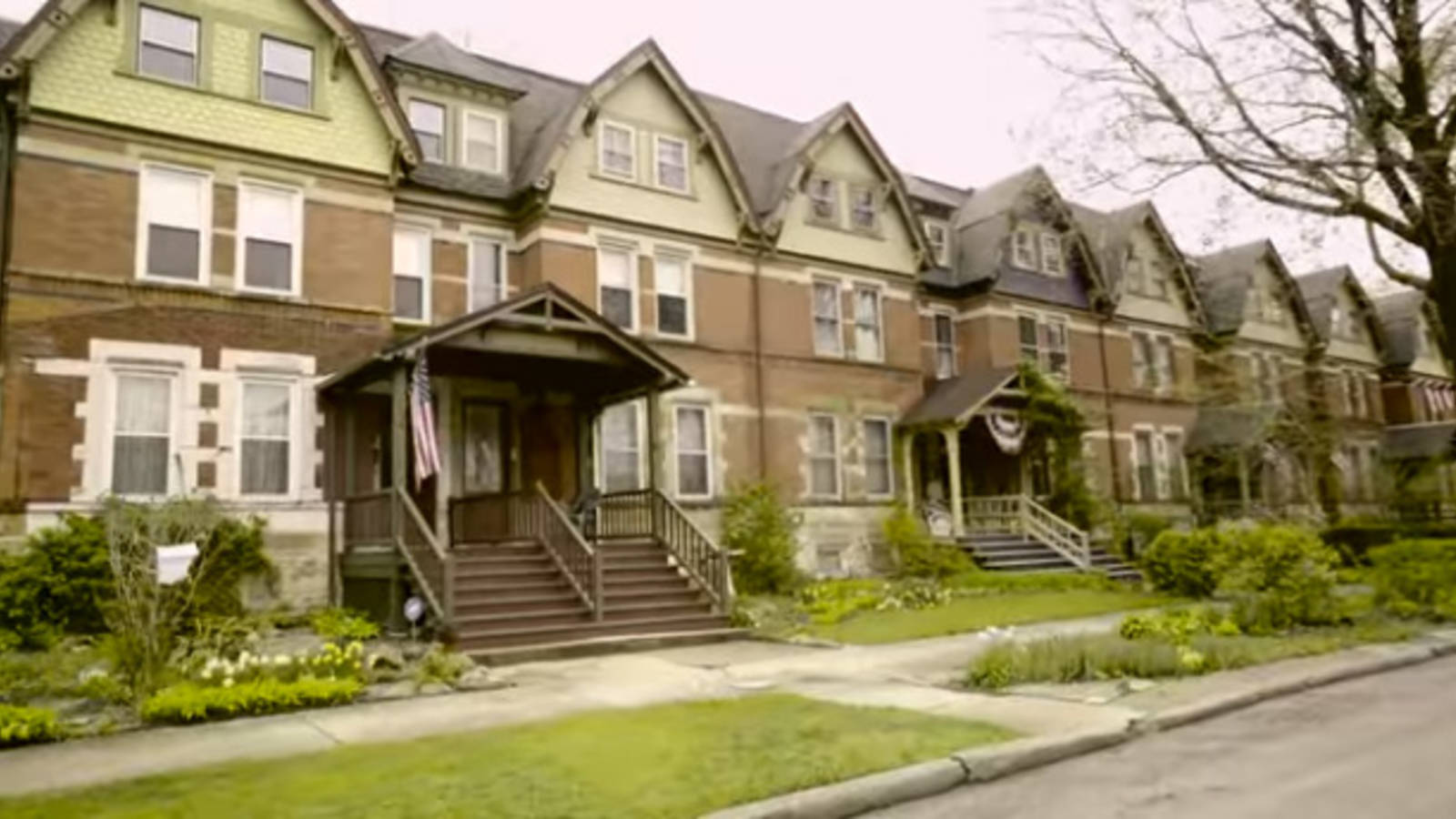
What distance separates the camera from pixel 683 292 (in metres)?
22.3

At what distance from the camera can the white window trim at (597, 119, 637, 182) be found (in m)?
21.3

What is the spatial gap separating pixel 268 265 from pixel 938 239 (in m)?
19.8

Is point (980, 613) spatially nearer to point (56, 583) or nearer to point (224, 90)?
point (56, 583)

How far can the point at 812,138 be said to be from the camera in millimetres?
24938

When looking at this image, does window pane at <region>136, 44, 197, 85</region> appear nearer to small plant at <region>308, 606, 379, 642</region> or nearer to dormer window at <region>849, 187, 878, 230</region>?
small plant at <region>308, 606, 379, 642</region>

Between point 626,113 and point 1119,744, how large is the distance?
58.3 ft

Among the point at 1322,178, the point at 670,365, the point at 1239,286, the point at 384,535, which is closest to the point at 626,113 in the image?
the point at 670,365

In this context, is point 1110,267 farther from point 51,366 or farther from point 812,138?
point 51,366

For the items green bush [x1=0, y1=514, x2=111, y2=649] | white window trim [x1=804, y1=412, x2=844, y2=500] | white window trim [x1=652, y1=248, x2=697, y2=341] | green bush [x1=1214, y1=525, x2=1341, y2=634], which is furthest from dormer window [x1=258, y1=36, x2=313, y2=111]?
green bush [x1=1214, y1=525, x2=1341, y2=634]

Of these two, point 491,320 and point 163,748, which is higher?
point 491,320

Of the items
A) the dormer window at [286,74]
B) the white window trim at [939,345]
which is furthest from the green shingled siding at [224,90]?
the white window trim at [939,345]

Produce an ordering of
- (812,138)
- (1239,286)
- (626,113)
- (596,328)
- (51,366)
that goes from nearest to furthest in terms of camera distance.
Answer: (51,366) < (596,328) < (626,113) < (812,138) < (1239,286)

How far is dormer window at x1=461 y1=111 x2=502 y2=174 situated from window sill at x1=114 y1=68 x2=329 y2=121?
3282 millimetres

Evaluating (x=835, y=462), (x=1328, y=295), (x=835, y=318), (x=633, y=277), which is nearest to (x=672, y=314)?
(x=633, y=277)
